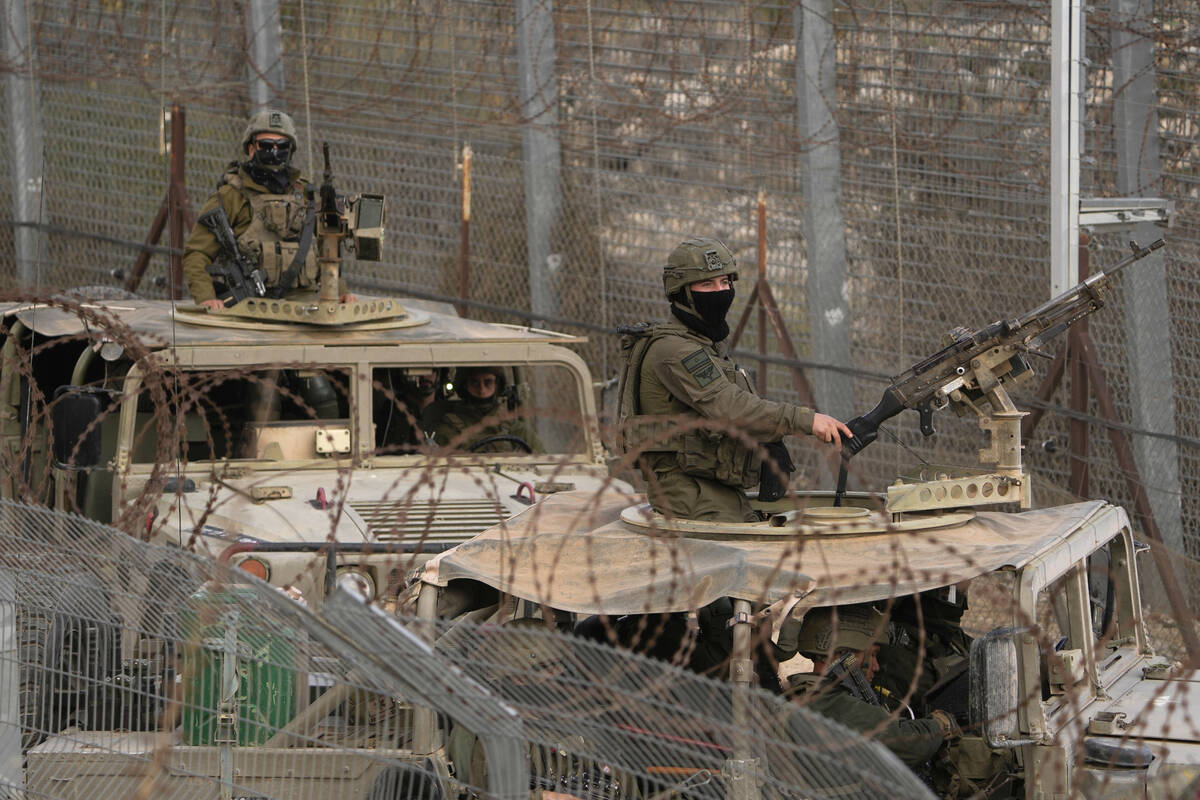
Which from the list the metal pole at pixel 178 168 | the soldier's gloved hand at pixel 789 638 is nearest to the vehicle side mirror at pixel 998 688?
the soldier's gloved hand at pixel 789 638

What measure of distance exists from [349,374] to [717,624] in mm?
3067

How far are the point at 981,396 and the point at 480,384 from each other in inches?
121

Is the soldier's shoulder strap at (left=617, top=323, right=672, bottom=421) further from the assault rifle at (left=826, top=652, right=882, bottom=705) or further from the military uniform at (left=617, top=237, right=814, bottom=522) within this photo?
the assault rifle at (left=826, top=652, right=882, bottom=705)

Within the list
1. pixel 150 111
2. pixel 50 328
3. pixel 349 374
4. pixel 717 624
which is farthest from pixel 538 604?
pixel 150 111

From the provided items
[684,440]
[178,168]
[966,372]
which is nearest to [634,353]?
[684,440]

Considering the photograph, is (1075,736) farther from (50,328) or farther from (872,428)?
(50,328)

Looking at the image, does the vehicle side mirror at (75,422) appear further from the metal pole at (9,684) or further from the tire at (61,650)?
the metal pole at (9,684)

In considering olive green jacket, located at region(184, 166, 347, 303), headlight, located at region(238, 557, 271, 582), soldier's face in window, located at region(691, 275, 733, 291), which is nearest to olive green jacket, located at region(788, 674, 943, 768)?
soldier's face in window, located at region(691, 275, 733, 291)

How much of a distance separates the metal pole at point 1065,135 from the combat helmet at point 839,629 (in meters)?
2.71

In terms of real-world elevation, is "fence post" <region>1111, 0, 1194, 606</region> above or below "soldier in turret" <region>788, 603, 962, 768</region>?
above

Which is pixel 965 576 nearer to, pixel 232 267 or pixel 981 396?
pixel 981 396

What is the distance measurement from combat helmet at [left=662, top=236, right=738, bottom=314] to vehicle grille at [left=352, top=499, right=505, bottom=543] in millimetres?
1444

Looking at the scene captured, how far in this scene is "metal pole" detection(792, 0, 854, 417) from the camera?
980 centimetres

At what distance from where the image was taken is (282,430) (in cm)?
738
